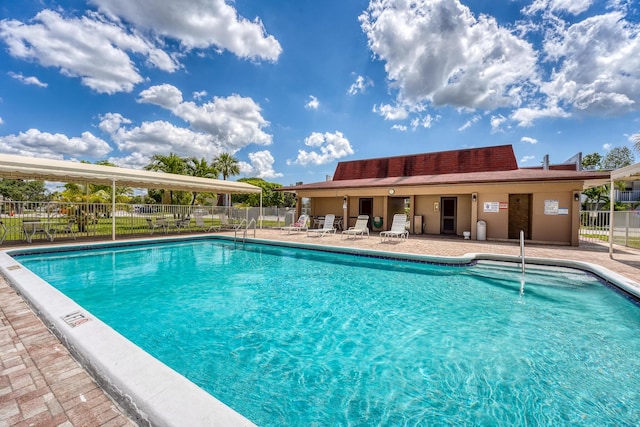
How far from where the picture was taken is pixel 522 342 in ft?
13.1

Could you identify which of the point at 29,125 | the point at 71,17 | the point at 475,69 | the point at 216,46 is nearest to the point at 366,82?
the point at 475,69

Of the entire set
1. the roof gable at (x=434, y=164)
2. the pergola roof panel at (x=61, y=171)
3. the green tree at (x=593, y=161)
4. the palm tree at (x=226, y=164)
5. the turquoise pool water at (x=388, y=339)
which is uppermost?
the green tree at (x=593, y=161)

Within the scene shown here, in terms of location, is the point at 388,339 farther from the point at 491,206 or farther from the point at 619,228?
the point at 619,228

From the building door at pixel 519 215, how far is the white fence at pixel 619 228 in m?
2.85

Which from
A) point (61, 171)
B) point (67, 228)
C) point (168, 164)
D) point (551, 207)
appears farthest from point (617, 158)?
point (67, 228)

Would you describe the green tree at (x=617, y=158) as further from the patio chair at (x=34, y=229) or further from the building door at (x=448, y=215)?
the patio chair at (x=34, y=229)

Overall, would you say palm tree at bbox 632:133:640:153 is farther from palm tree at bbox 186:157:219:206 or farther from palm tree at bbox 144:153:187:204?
palm tree at bbox 144:153:187:204

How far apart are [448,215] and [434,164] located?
5034 millimetres

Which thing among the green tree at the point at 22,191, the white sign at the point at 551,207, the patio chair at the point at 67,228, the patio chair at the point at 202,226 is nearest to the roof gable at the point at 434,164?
the white sign at the point at 551,207

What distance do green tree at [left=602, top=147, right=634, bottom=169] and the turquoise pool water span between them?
2084 inches

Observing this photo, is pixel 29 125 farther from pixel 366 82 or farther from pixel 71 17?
pixel 366 82

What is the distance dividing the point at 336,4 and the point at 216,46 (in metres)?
7.53

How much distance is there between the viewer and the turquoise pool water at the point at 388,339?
2719mm

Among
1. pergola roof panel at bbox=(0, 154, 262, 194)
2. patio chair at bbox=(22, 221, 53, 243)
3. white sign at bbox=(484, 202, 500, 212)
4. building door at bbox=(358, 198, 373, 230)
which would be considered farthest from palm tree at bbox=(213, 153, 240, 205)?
white sign at bbox=(484, 202, 500, 212)
